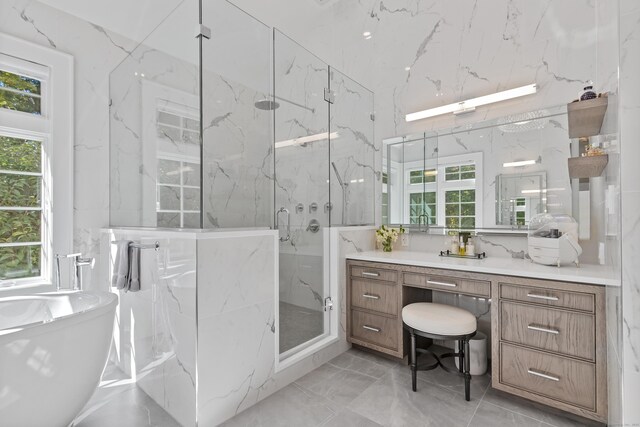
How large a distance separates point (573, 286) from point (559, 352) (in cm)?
38

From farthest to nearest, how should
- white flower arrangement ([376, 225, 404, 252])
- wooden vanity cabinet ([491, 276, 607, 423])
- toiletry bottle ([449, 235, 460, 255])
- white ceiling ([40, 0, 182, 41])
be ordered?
white flower arrangement ([376, 225, 404, 252]) < toiletry bottle ([449, 235, 460, 255]) < white ceiling ([40, 0, 182, 41]) < wooden vanity cabinet ([491, 276, 607, 423])

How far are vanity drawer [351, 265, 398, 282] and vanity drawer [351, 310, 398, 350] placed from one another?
31cm

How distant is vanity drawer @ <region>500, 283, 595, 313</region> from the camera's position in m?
1.59

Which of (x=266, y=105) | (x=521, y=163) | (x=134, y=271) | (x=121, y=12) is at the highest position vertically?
(x=121, y=12)

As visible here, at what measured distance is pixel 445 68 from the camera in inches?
106

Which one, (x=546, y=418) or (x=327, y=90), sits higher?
(x=327, y=90)

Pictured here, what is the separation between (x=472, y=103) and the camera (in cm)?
252

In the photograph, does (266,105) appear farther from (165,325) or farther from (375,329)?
(375,329)

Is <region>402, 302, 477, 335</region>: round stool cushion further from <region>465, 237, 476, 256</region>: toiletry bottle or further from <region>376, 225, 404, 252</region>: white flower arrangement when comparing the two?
<region>376, 225, 404, 252</region>: white flower arrangement

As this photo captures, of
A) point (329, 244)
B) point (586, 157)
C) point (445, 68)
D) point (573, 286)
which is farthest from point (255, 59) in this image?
point (573, 286)

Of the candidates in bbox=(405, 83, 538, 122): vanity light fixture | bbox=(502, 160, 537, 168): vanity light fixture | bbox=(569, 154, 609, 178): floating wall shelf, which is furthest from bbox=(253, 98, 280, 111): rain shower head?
bbox=(569, 154, 609, 178): floating wall shelf

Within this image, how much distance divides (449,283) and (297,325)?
1.17 m

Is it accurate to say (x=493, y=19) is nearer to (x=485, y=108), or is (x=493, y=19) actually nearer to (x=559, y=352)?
(x=485, y=108)

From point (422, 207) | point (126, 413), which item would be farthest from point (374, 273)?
point (126, 413)
